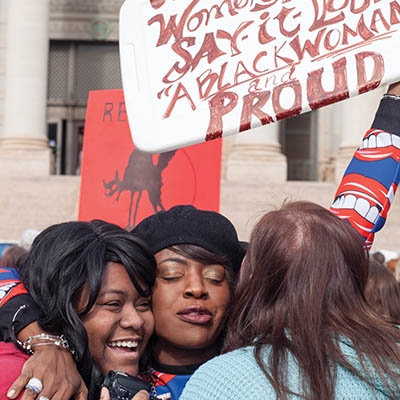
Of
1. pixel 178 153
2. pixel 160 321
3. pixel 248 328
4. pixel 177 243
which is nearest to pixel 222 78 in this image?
pixel 177 243

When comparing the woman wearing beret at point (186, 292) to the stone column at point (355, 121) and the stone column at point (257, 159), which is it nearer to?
the stone column at point (257, 159)

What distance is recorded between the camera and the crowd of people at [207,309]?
7.59 feet

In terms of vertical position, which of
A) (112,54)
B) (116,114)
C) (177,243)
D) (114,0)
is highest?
(114,0)


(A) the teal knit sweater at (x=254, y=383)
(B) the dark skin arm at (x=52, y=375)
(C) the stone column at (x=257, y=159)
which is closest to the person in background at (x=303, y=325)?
(A) the teal knit sweater at (x=254, y=383)

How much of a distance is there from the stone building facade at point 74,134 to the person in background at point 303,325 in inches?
467

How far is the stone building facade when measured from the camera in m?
20.2

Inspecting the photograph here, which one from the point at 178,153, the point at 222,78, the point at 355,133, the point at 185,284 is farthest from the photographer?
the point at 355,133

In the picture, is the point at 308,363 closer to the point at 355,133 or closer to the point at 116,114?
the point at 116,114

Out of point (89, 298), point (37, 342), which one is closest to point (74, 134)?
point (89, 298)

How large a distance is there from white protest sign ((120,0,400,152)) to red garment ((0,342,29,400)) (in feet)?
3.42

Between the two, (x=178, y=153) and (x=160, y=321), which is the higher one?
(x=178, y=153)

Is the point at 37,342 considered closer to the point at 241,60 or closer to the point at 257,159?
the point at 241,60

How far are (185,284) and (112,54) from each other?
26.2m

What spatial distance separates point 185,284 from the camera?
10.0 feet
